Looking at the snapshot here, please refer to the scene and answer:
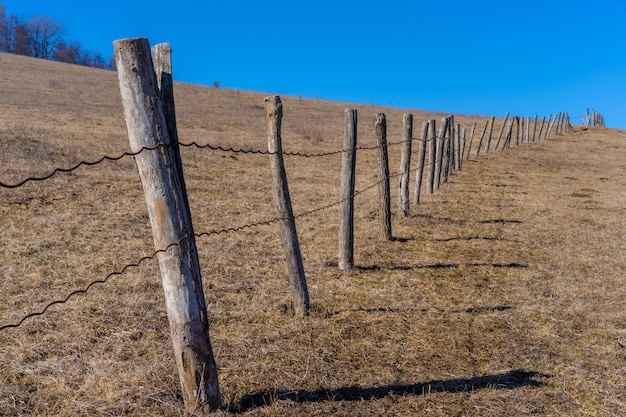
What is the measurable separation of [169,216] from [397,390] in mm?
2154

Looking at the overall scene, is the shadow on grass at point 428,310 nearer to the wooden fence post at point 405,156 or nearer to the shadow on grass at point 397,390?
the shadow on grass at point 397,390

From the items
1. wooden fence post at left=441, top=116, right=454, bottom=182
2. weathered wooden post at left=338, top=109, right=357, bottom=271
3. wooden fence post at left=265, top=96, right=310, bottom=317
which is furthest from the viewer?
wooden fence post at left=441, top=116, right=454, bottom=182

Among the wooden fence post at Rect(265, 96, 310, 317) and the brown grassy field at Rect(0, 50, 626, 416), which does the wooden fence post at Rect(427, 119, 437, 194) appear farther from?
the wooden fence post at Rect(265, 96, 310, 317)

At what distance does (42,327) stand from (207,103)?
3055cm

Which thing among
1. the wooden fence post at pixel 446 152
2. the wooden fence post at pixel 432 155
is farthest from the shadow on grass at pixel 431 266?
the wooden fence post at pixel 446 152

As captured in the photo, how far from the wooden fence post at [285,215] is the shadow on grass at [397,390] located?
4.44ft

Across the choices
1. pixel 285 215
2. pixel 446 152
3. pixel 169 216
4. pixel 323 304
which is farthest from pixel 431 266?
pixel 446 152

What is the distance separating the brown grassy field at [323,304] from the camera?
369 centimetres

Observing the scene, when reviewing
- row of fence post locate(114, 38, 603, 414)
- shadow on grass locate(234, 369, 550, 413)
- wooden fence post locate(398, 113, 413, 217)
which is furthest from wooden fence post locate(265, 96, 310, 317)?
wooden fence post locate(398, 113, 413, 217)

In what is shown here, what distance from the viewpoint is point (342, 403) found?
11.8ft

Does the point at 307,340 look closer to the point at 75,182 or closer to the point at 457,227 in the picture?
the point at 457,227

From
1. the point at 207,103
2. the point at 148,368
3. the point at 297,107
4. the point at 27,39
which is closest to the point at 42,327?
the point at 148,368

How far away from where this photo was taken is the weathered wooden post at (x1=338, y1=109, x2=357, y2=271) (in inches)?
244

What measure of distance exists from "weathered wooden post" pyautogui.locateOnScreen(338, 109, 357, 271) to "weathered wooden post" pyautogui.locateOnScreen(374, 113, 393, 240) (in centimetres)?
139
